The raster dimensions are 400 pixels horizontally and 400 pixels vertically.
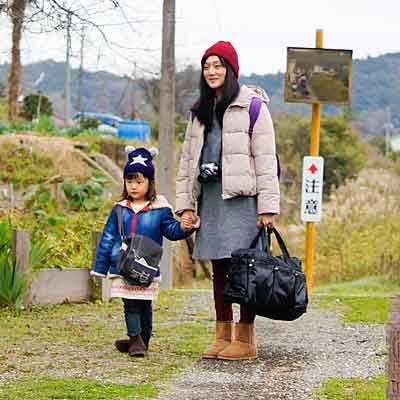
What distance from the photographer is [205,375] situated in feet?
21.3

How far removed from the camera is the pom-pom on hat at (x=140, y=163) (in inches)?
277

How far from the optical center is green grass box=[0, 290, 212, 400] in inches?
236

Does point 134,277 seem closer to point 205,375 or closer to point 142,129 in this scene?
point 205,375

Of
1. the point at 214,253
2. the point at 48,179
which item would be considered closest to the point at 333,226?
the point at 48,179

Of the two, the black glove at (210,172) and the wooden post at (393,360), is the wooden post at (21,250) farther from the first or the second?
the wooden post at (393,360)

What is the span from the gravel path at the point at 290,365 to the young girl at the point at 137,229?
495 millimetres

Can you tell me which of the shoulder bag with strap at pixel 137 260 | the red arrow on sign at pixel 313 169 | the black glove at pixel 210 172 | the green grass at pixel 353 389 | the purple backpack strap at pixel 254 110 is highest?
the purple backpack strap at pixel 254 110

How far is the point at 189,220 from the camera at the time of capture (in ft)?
23.0

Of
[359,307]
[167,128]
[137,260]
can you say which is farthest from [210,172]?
[167,128]

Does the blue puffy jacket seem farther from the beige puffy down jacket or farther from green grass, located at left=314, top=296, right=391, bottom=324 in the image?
green grass, located at left=314, top=296, right=391, bottom=324

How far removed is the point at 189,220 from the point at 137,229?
326 mm

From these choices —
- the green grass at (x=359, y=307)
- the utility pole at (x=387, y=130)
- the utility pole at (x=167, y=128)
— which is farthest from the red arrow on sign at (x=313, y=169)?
the utility pole at (x=387, y=130)

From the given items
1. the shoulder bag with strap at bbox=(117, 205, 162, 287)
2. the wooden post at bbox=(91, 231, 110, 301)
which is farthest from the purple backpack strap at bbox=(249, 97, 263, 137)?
the wooden post at bbox=(91, 231, 110, 301)

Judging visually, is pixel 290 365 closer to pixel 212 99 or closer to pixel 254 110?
pixel 254 110
